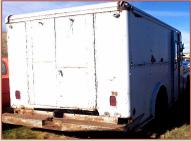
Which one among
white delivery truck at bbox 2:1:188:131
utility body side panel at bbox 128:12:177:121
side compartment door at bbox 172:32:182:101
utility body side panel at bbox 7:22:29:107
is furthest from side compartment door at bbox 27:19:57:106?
side compartment door at bbox 172:32:182:101

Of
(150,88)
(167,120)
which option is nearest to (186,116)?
(167,120)

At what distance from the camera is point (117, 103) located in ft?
20.8

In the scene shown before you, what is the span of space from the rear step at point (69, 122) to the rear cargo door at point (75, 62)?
0.23 metres

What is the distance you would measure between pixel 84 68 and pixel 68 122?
105 cm

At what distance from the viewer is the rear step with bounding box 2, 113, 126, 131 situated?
6242 millimetres

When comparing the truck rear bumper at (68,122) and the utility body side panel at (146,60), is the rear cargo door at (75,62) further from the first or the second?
the utility body side panel at (146,60)

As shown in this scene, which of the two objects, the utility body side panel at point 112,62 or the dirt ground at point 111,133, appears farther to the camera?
the dirt ground at point 111,133

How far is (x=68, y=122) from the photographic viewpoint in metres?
6.54

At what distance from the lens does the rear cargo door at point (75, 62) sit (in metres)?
6.55

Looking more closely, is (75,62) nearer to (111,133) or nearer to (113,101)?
(113,101)

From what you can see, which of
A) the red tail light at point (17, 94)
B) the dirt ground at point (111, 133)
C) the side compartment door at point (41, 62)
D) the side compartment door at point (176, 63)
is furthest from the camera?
the side compartment door at point (176, 63)

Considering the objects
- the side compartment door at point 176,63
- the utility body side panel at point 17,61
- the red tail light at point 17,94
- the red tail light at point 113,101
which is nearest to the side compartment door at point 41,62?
the utility body side panel at point 17,61

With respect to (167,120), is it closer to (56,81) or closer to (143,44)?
(143,44)

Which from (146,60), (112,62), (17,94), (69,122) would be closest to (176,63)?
(146,60)
